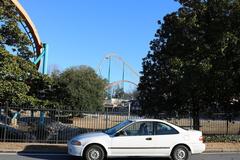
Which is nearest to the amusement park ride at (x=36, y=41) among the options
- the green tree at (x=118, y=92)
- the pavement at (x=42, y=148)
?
the pavement at (x=42, y=148)

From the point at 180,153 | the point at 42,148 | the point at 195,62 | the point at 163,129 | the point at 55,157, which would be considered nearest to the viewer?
the point at 180,153

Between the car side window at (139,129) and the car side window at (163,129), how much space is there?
0.59 ft

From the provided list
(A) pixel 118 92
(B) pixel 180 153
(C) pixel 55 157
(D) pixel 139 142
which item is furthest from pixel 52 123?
(A) pixel 118 92

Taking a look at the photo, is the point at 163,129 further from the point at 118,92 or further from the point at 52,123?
the point at 118,92

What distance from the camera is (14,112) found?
23.5 meters

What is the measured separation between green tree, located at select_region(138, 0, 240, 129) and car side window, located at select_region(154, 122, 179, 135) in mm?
6899

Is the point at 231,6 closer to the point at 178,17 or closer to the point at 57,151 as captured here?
the point at 178,17

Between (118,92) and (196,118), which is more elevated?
(118,92)

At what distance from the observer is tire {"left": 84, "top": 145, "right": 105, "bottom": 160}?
1487 centimetres

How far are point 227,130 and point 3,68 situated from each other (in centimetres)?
1201

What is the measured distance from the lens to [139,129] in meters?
15.6

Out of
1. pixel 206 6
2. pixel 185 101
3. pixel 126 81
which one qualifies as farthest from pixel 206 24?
pixel 126 81

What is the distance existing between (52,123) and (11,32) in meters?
6.49

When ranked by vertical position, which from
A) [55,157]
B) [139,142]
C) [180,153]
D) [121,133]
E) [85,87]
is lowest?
[55,157]
